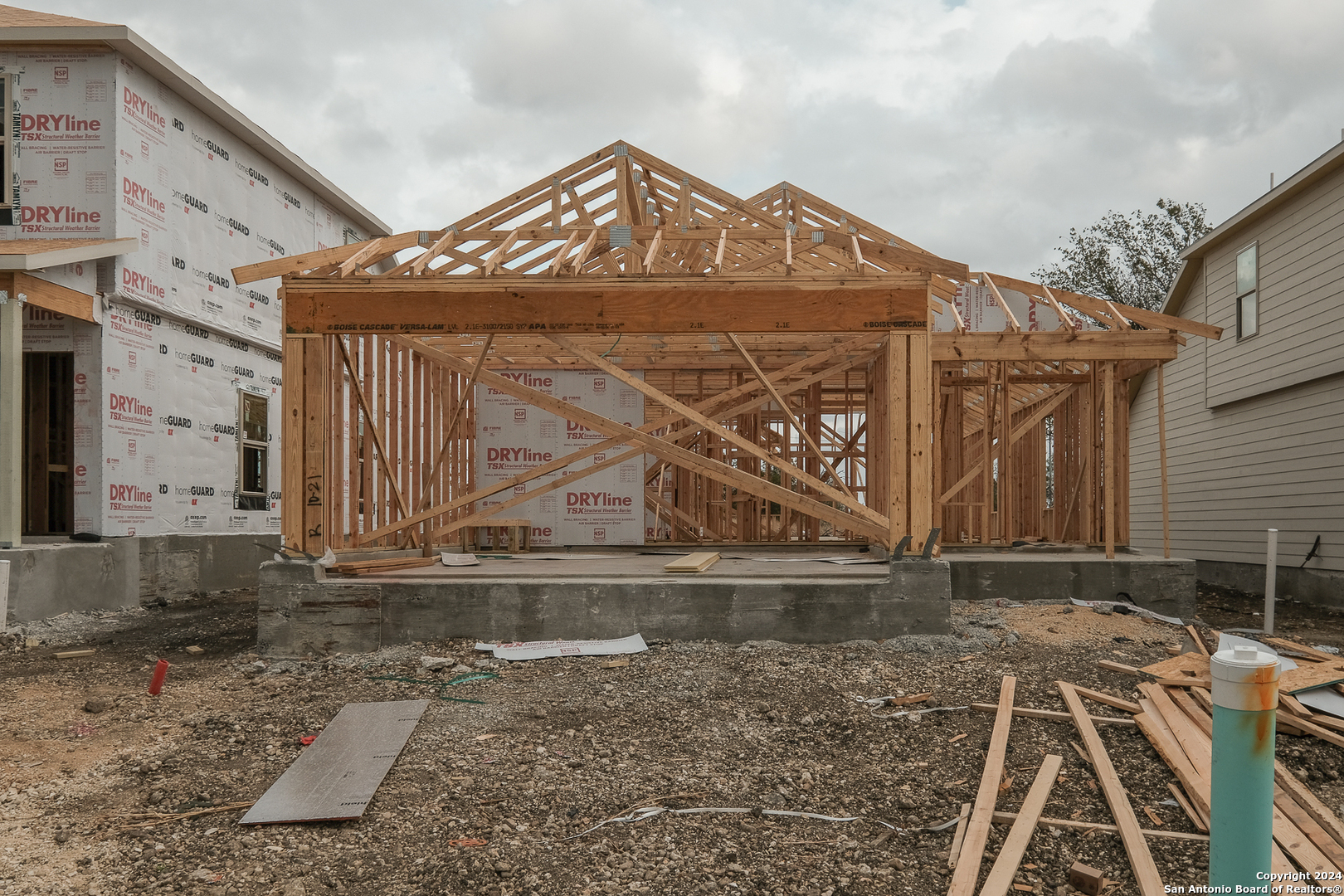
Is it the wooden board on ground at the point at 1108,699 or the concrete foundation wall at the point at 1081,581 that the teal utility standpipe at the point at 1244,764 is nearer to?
the wooden board on ground at the point at 1108,699

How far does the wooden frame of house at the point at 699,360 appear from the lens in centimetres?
829

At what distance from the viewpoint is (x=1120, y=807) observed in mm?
4328

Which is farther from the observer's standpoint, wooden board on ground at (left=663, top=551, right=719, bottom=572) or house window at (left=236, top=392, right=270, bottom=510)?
house window at (left=236, top=392, right=270, bottom=510)

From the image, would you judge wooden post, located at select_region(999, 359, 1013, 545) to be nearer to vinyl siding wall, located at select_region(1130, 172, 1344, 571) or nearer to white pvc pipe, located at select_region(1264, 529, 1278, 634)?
vinyl siding wall, located at select_region(1130, 172, 1344, 571)

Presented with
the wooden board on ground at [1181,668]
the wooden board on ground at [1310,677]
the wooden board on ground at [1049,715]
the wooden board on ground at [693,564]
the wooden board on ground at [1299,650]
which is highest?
the wooden board on ground at [693,564]

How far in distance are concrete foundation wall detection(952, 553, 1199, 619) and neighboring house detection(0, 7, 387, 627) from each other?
10310mm

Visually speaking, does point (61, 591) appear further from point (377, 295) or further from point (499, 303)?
point (499, 303)

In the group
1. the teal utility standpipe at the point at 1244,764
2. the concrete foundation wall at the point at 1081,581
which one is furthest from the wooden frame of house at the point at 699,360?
the teal utility standpipe at the point at 1244,764

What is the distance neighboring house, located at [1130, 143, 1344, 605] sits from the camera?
1216 centimetres

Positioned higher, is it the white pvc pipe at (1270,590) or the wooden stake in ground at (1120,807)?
the white pvc pipe at (1270,590)

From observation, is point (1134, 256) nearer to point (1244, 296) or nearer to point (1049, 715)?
point (1244, 296)

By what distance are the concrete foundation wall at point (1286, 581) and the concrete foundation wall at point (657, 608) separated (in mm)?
6512

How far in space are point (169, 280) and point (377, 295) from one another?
19.6 ft

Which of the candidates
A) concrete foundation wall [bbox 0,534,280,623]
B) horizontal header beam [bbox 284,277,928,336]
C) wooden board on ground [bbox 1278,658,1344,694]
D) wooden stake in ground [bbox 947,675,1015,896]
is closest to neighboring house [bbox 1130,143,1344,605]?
wooden board on ground [bbox 1278,658,1344,694]
